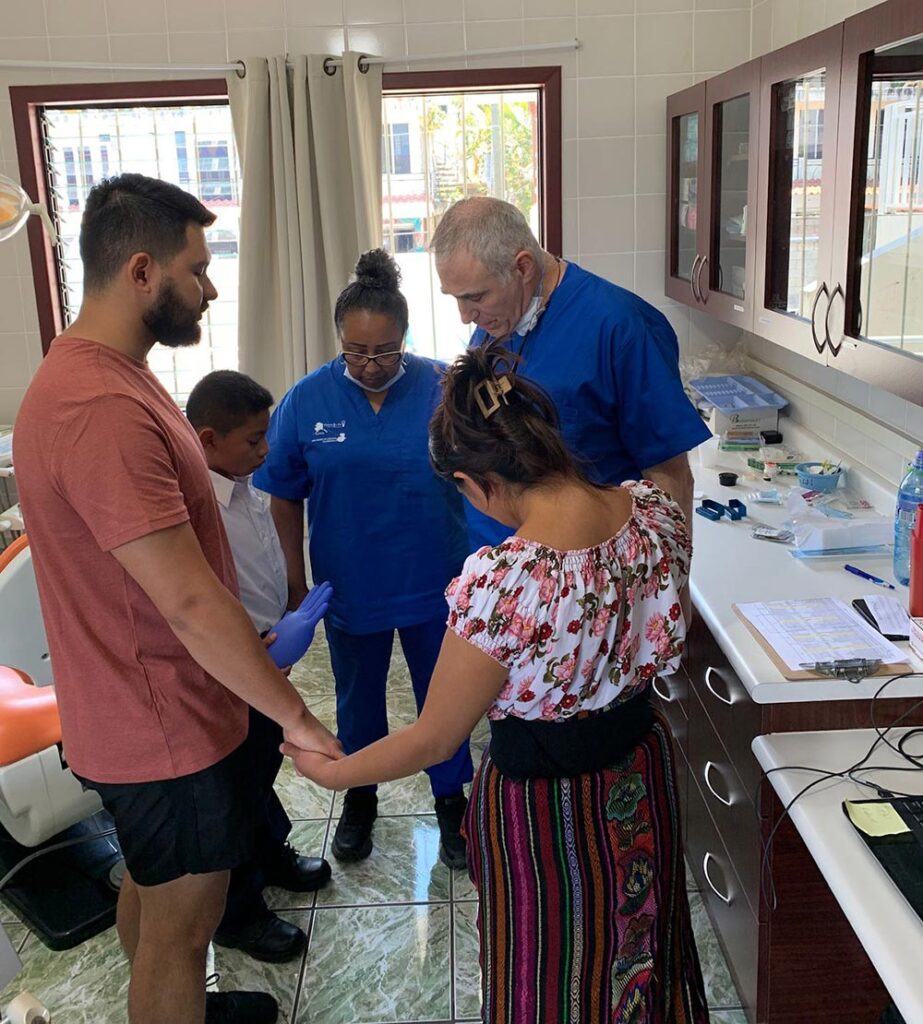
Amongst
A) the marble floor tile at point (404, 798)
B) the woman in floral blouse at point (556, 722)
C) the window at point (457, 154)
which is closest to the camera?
the woman in floral blouse at point (556, 722)

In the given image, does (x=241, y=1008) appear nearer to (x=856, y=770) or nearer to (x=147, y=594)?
(x=147, y=594)

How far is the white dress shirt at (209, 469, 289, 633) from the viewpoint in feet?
6.06

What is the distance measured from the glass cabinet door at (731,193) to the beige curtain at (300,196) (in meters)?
1.13

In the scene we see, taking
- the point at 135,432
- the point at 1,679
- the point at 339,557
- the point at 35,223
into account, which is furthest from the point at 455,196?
the point at 135,432

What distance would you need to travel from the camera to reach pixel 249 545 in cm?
188

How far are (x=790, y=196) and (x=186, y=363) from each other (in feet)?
7.90

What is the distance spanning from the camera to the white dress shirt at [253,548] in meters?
1.85

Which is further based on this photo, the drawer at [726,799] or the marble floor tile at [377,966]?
the marble floor tile at [377,966]

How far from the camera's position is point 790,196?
2197 mm

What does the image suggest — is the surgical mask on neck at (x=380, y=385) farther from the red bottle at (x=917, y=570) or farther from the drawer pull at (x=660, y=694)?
the red bottle at (x=917, y=570)

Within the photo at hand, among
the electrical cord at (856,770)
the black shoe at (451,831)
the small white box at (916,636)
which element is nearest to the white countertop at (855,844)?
Answer: the electrical cord at (856,770)

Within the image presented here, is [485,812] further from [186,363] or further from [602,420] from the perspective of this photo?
[186,363]

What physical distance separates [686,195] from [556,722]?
2340 millimetres

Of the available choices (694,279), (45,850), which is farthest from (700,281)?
(45,850)
